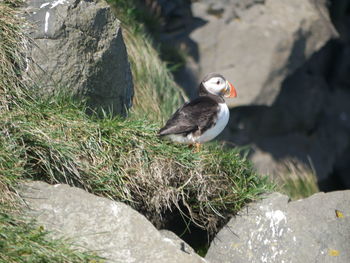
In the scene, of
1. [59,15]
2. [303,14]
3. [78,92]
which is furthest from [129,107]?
[303,14]

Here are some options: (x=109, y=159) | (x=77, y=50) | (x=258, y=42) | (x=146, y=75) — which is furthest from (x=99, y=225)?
(x=258, y=42)

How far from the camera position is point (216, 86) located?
22.1ft

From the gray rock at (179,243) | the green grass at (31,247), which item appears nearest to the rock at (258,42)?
the gray rock at (179,243)

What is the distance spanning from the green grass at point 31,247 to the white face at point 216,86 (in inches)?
98.6

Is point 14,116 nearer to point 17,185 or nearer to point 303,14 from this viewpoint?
point 17,185

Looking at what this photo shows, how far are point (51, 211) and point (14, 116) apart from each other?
2.97ft

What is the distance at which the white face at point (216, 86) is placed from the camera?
673 cm

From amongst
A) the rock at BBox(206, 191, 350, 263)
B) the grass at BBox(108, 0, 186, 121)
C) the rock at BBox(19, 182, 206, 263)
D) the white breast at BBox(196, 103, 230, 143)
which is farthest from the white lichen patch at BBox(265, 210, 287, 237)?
the grass at BBox(108, 0, 186, 121)

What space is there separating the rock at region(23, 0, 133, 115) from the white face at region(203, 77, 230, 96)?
822 millimetres

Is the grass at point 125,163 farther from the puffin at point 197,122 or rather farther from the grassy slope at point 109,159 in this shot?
the puffin at point 197,122

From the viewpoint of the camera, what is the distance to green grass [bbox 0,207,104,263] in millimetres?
4410

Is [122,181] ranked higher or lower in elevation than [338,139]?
higher

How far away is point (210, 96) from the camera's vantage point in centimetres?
657

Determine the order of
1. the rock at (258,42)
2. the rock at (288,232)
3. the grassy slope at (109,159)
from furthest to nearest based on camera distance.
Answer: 1. the rock at (258,42)
2. the rock at (288,232)
3. the grassy slope at (109,159)
